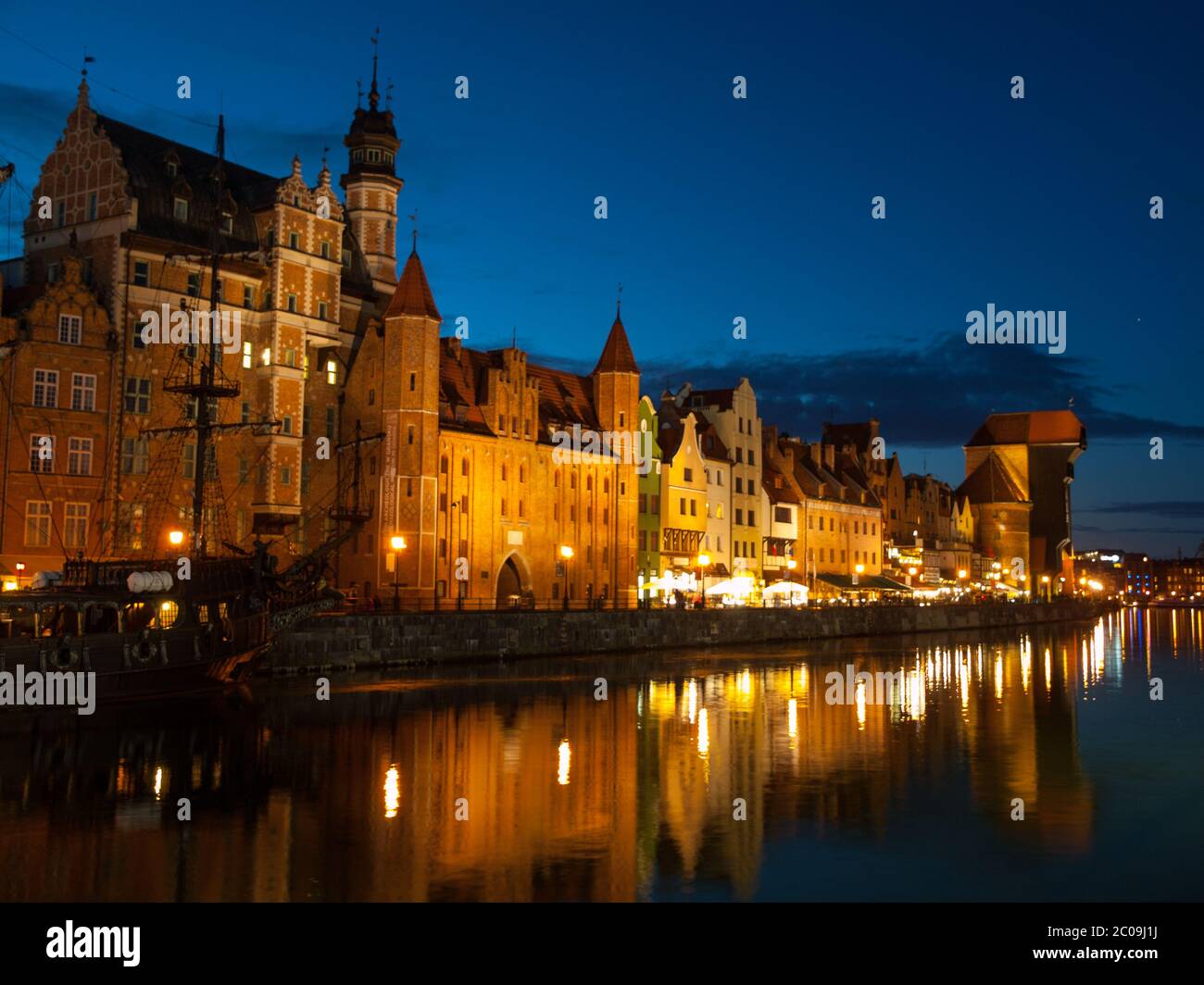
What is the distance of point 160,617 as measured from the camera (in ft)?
138

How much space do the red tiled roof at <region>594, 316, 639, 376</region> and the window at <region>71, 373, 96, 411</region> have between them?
127ft

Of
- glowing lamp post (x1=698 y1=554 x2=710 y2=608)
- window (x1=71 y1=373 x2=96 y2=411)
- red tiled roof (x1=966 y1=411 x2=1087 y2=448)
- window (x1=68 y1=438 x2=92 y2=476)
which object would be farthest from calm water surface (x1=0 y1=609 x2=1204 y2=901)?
red tiled roof (x1=966 y1=411 x2=1087 y2=448)

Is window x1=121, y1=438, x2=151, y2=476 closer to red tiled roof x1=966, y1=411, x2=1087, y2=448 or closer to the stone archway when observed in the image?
the stone archway

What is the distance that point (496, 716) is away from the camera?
40094 mm

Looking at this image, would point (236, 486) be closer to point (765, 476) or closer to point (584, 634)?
point (584, 634)

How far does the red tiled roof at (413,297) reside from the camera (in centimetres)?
6894

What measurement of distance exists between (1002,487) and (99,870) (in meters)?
169

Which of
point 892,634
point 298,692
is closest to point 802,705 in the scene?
point 298,692

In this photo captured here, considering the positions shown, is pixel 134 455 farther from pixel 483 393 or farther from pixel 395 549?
pixel 483 393

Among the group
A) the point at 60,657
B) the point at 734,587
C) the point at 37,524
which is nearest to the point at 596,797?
the point at 60,657

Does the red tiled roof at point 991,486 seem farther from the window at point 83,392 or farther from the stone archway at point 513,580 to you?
the window at point 83,392

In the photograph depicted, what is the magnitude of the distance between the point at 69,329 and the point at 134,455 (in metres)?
6.45

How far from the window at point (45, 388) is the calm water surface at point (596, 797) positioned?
1854cm

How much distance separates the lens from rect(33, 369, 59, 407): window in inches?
2188
